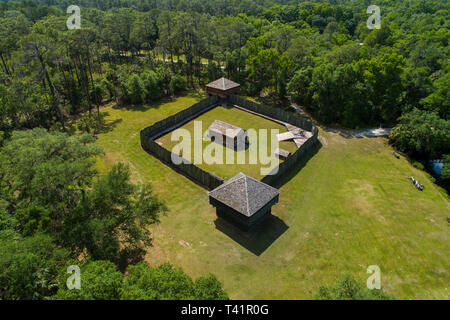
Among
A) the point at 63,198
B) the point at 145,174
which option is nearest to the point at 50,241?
the point at 63,198

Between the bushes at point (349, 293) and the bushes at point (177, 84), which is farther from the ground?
→ the bushes at point (177, 84)

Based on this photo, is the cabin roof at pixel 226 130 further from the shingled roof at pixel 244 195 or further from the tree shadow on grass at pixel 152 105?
the tree shadow on grass at pixel 152 105

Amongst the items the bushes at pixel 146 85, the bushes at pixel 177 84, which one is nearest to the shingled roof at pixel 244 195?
the bushes at pixel 146 85

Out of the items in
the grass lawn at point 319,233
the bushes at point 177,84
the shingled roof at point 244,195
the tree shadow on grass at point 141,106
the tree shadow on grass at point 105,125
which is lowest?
the grass lawn at point 319,233

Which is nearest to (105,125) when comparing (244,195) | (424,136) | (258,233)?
(244,195)

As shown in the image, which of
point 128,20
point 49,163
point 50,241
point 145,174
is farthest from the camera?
point 128,20
